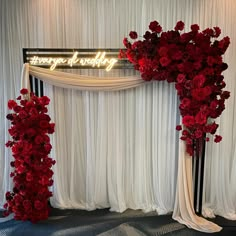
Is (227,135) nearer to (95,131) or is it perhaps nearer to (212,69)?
Answer: (212,69)

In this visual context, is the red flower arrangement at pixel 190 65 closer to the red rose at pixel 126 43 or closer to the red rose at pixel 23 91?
the red rose at pixel 126 43

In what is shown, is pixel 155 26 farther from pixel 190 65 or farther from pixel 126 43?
pixel 190 65

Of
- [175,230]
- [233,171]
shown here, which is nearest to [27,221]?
[175,230]

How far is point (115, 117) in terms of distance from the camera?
3121mm

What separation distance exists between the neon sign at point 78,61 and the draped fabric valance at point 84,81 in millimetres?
97

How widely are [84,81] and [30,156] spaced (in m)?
1.00

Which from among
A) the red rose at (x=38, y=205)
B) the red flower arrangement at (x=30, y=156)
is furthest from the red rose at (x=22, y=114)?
the red rose at (x=38, y=205)

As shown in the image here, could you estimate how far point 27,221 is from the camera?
9.45ft

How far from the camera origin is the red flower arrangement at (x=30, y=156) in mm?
2656

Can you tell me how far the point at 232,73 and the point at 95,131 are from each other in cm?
176

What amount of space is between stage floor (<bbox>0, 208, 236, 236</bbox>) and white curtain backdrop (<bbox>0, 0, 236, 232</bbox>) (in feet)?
0.50

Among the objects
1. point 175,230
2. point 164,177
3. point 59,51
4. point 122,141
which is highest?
point 59,51

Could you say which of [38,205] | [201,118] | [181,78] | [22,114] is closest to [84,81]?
[22,114]

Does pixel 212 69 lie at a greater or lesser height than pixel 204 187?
greater
